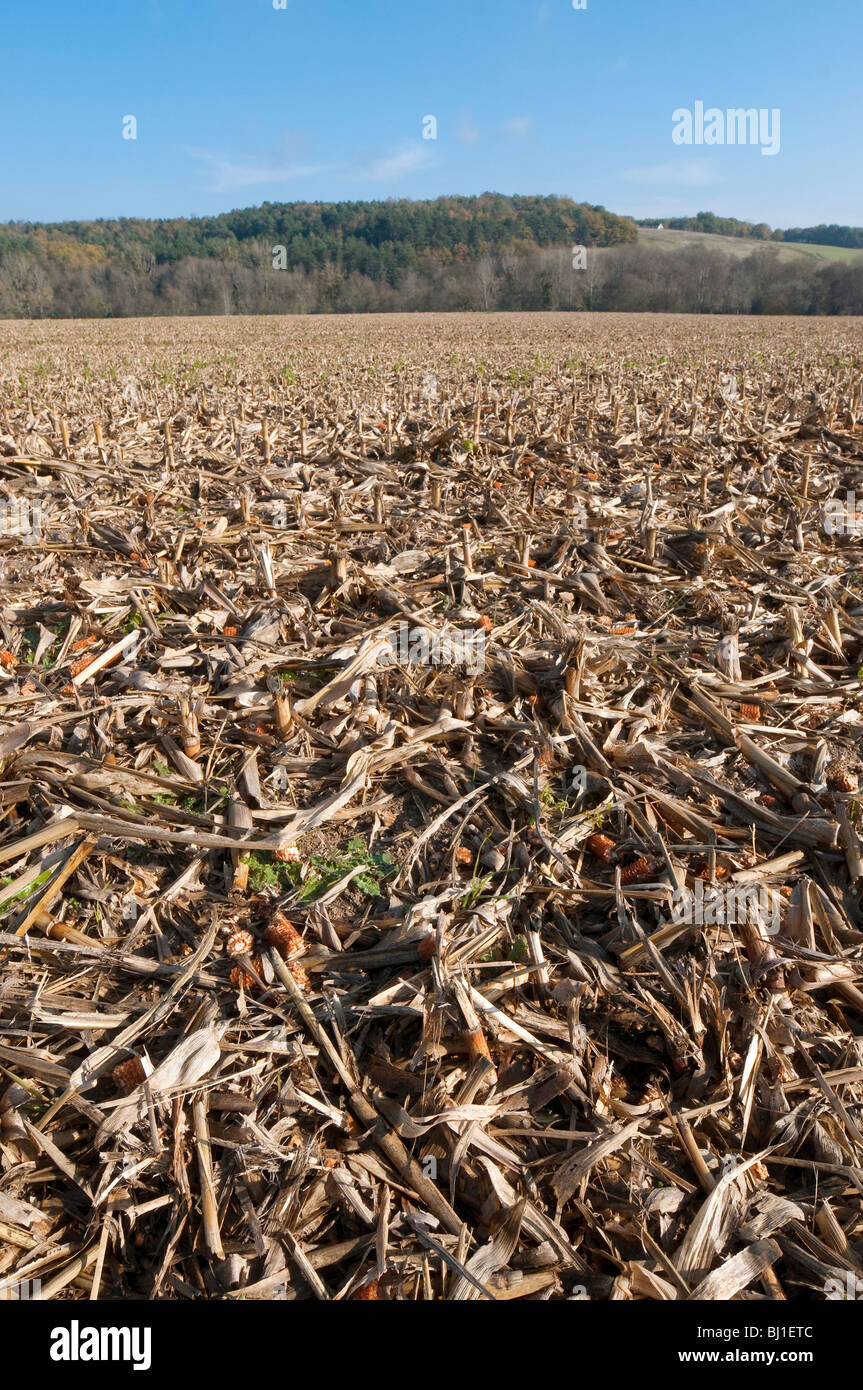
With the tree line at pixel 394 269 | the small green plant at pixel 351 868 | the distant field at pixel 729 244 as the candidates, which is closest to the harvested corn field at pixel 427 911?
the small green plant at pixel 351 868

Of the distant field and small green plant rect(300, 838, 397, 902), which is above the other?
Answer: the distant field

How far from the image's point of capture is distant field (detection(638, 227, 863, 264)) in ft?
327

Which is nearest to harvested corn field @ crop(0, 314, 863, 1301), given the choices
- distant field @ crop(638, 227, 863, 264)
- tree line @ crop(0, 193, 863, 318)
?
tree line @ crop(0, 193, 863, 318)

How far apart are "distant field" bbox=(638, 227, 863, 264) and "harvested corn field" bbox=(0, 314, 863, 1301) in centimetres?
10811

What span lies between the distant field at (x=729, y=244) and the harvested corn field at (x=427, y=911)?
108111 mm

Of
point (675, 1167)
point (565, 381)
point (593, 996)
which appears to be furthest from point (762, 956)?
point (565, 381)

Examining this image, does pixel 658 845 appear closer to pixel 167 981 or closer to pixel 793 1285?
pixel 793 1285

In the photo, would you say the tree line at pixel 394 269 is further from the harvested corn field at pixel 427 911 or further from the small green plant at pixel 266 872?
the small green plant at pixel 266 872

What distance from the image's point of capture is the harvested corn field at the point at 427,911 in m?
2.16

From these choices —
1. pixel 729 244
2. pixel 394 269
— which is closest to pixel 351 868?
pixel 394 269

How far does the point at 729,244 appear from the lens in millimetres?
110438

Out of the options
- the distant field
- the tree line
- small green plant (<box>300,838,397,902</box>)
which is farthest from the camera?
the distant field

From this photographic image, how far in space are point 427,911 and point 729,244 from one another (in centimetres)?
13313

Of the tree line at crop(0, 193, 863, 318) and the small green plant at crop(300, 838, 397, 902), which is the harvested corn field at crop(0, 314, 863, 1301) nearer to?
the small green plant at crop(300, 838, 397, 902)
